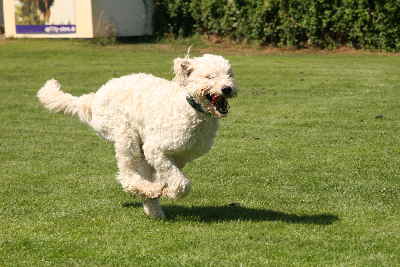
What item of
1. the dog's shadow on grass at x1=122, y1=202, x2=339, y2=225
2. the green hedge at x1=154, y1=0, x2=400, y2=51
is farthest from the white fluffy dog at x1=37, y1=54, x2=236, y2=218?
the green hedge at x1=154, y1=0, x2=400, y2=51

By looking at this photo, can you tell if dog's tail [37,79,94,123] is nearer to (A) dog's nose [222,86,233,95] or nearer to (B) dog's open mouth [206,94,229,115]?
(B) dog's open mouth [206,94,229,115]

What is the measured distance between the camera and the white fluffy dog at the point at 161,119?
7434 millimetres

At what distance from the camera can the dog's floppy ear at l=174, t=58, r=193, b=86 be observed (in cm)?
759

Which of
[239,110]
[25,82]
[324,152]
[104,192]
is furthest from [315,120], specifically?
[25,82]

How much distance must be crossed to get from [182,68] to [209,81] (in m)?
0.37

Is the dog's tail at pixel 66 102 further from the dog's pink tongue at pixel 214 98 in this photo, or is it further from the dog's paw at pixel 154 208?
the dog's pink tongue at pixel 214 98

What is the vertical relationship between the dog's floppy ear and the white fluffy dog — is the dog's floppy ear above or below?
above

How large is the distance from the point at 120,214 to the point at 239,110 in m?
7.94

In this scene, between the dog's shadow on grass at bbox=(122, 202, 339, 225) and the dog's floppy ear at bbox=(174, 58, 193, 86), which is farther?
the dog's shadow on grass at bbox=(122, 202, 339, 225)

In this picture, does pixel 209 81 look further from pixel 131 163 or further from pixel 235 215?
pixel 235 215

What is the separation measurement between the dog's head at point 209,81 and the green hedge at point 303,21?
20538 mm

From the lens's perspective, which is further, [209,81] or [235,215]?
[235,215]

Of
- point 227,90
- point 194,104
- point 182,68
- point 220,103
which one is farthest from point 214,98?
point 182,68

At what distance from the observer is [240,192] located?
9242mm
